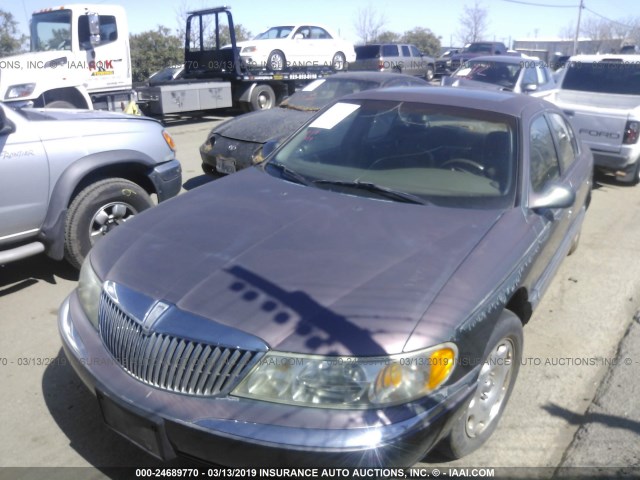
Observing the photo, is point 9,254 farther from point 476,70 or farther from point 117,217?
point 476,70

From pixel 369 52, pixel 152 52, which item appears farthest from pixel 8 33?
pixel 369 52

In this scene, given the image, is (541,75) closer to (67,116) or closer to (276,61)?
(276,61)

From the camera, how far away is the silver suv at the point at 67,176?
4.15 metres

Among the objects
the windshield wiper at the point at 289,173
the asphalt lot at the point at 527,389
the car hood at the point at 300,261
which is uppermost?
the windshield wiper at the point at 289,173

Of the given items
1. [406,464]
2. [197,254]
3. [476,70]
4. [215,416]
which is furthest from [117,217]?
[476,70]

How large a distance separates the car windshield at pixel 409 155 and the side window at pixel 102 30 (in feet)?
30.2

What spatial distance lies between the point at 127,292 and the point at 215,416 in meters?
0.72

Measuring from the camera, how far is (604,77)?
9141mm

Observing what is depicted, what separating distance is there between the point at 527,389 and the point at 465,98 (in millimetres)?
1906

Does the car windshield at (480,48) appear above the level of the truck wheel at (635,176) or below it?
above

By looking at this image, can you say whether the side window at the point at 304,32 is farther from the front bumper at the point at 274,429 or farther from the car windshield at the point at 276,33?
the front bumper at the point at 274,429

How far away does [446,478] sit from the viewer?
265cm

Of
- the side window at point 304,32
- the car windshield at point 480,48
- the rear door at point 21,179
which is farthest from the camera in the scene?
the car windshield at point 480,48

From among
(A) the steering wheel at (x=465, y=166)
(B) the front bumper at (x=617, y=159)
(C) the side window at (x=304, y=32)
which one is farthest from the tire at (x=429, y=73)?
(A) the steering wheel at (x=465, y=166)
